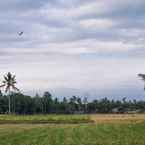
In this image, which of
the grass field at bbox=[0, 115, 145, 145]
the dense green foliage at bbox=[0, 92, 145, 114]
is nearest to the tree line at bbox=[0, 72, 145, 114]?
the dense green foliage at bbox=[0, 92, 145, 114]

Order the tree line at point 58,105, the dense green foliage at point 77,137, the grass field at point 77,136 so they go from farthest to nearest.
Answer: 1. the tree line at point 58,105
2. the grass field at point 77,136
3. the dense green foliage at point 77,137

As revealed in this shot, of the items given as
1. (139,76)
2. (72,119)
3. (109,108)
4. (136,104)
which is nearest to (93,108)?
(109,108)

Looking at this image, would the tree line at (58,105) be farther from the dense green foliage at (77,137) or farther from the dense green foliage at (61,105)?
the dense green foliage at (77,137)

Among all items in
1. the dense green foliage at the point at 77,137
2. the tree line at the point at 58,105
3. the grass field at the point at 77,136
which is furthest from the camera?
the tree line at the point at 58,105

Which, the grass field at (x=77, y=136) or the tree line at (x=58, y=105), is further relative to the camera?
the tree line at (x=58, y=105)

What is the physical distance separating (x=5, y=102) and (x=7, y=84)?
19408 mm

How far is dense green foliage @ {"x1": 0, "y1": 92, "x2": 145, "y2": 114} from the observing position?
126 meters

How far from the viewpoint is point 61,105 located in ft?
445

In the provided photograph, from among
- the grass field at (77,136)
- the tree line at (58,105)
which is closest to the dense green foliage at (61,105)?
the tree line at (58,105)

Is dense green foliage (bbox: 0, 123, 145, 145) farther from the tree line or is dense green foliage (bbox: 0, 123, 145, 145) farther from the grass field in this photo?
the tree line

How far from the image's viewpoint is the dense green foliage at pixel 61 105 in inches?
4972

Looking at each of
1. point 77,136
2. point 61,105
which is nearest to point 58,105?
point 61,105

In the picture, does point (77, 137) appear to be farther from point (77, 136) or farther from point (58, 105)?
point (58, 105)

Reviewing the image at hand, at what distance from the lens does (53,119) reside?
72125 millimetres
